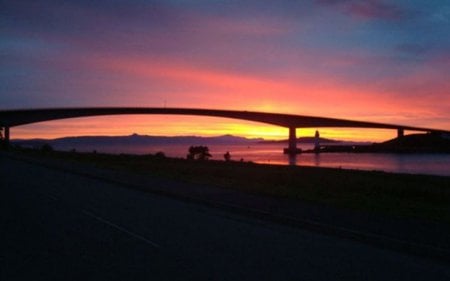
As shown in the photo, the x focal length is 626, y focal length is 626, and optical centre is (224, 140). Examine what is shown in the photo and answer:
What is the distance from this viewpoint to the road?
8.48 meters

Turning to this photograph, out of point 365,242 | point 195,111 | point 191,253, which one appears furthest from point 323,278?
point 195,111

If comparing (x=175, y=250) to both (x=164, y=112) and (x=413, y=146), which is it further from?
(x=413, y=146)

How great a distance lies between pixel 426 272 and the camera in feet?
28.8

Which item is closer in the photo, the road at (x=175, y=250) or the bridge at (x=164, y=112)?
the road at (x=175, y=250)

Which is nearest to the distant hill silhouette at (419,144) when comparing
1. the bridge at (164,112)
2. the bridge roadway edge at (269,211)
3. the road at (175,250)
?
the bridge at (164,112)

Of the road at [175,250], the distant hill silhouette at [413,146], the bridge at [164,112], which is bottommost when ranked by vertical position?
the road at [175,250]

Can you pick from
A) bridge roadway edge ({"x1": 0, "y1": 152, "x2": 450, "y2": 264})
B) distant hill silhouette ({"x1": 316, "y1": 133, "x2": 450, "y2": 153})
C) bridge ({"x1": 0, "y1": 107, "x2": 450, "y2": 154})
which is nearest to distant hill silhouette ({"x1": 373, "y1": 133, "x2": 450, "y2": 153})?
distant hill silhouette ({"x1": 316, "y1": 133, "x2": 450, "y2": 153})

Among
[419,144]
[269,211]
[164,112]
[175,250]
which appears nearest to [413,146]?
[419,144]

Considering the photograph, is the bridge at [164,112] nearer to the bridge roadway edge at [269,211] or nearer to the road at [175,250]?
the bridge roadway edge at [269,211]

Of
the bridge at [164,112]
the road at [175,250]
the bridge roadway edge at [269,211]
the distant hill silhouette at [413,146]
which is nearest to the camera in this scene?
the road at [175,250]

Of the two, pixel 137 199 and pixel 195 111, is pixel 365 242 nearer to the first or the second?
pixel 137 199

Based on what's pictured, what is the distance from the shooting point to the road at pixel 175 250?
848 cm

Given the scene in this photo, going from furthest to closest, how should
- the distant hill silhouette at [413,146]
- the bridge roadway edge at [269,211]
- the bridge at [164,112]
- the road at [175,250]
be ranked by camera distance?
the distant hill silhouette at [413,146], the bridge at [164,112], the bridge roadway edge at [269,211], the road at [175,250]

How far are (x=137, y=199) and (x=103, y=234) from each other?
735 centimetres
